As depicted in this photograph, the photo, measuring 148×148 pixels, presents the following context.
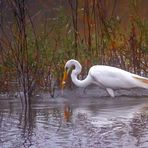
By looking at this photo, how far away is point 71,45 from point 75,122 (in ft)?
12.0

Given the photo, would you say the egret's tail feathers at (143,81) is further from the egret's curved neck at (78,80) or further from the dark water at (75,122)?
the egret's curved neck at (78,80)

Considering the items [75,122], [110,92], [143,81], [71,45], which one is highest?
[71,45]

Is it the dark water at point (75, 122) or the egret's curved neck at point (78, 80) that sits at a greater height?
the egret's curved neck at point (78, 80)

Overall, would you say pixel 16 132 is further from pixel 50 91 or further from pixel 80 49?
pixel 80 49

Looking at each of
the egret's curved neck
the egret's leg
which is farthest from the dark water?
the egret's curved neck

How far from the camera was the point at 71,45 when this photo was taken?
11.8m

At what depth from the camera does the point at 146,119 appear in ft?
27.2

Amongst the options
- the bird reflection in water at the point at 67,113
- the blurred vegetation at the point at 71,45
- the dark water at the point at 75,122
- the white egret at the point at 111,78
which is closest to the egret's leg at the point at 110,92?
the white egret at the point at 111,78

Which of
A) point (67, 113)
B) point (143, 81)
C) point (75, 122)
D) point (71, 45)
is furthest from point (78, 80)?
point (75, 122)

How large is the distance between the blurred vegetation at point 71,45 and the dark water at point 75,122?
408 mm

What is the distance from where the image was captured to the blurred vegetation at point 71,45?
11.1 meters

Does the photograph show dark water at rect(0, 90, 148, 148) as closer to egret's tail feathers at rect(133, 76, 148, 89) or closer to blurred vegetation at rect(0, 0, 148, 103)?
egret's tail feathers at rect(133, 76, 148, 89)

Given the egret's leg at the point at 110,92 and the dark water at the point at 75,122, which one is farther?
the egret's leg at the point at 110,92

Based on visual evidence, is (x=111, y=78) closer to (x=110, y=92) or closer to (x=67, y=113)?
(x=110, y=92)
